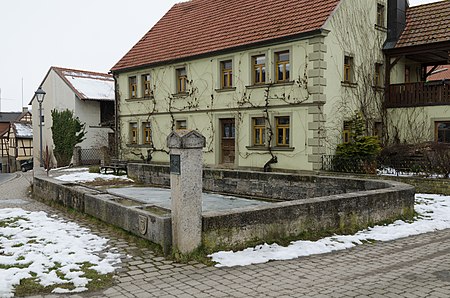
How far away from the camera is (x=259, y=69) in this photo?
2025 centimetres

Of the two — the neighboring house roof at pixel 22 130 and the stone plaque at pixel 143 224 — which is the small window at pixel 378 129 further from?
the neighboring house roof at pixel 22 130

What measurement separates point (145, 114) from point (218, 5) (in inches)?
306

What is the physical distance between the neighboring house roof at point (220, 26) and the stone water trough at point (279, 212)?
8.08 m

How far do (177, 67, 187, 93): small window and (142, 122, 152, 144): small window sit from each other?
351 cm

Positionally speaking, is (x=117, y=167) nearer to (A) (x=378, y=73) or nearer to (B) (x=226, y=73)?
(B) (x=226, y=73)

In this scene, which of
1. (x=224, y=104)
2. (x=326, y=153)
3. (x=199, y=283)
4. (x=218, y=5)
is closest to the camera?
(x=199, y=283)

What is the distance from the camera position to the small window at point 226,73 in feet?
70.9

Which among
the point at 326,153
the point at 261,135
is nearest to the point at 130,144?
the point at 261,135

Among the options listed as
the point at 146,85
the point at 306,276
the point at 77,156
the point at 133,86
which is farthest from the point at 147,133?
the point at 306,276

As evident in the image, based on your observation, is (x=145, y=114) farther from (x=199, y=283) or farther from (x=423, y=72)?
(x=199, y=283)

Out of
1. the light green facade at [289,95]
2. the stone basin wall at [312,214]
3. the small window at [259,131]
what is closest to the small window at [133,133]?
the light green facade at [289,95]

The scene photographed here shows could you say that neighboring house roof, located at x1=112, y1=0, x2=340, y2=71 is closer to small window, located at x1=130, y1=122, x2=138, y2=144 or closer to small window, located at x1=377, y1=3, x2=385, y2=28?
→ small window, located at x1=130, y1=122, x2=138, y2=144

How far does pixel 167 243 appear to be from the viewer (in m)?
7.04

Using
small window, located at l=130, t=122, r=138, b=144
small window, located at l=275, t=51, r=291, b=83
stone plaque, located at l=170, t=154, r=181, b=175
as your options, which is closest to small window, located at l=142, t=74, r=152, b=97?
small window, located at l=130, t=122, r=138, b=144
